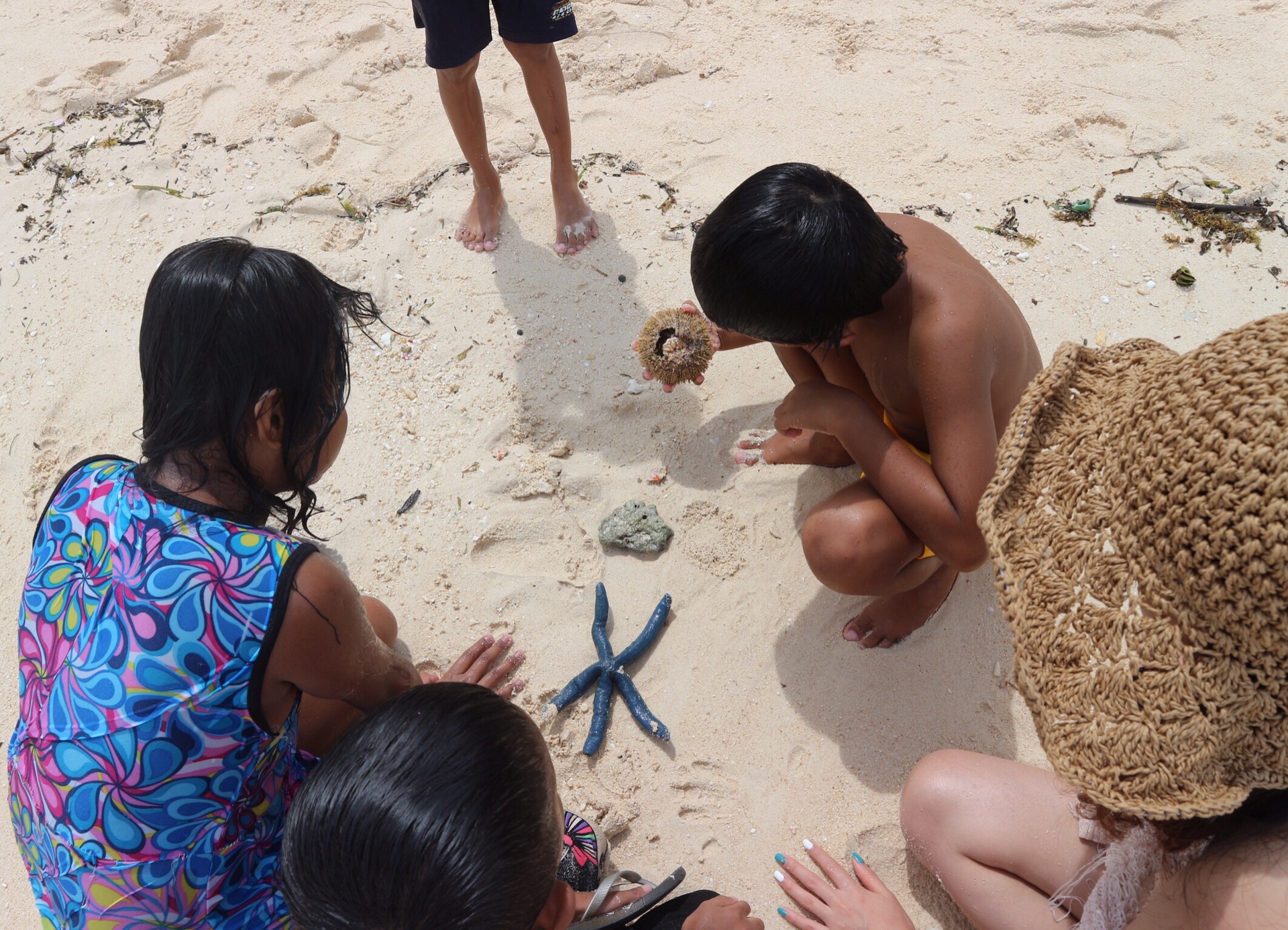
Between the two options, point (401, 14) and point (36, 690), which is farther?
point (401, 14)

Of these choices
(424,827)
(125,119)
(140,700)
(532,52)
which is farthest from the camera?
(125,119)

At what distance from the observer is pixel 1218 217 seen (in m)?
3.60

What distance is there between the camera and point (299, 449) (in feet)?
6.38

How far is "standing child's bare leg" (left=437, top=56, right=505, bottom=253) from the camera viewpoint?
3.60m

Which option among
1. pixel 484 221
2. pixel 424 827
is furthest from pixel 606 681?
pixel 484 221

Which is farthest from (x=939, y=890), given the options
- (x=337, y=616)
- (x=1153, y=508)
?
(x=337, y=616)

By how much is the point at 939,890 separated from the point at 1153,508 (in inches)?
67.5

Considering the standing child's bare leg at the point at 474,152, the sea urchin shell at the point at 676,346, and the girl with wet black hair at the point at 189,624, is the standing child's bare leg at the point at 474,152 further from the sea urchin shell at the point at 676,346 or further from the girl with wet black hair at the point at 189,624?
the girl with wet black hair at the point at 189,624

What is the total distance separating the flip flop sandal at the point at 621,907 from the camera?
6.68 ft

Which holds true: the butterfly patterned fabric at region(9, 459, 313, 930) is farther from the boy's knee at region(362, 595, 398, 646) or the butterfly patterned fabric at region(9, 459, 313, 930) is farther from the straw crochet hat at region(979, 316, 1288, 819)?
the straw crochet hat at region(979, 316, 1288, 819)

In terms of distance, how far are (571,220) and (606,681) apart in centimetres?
218

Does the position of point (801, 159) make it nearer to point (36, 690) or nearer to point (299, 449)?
point (299, 449)

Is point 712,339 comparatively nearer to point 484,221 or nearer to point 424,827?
point 484,221

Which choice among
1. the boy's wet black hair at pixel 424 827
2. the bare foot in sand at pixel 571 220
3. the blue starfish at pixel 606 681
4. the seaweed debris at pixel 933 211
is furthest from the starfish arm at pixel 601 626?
the seaweed debris at pixel 933 211
